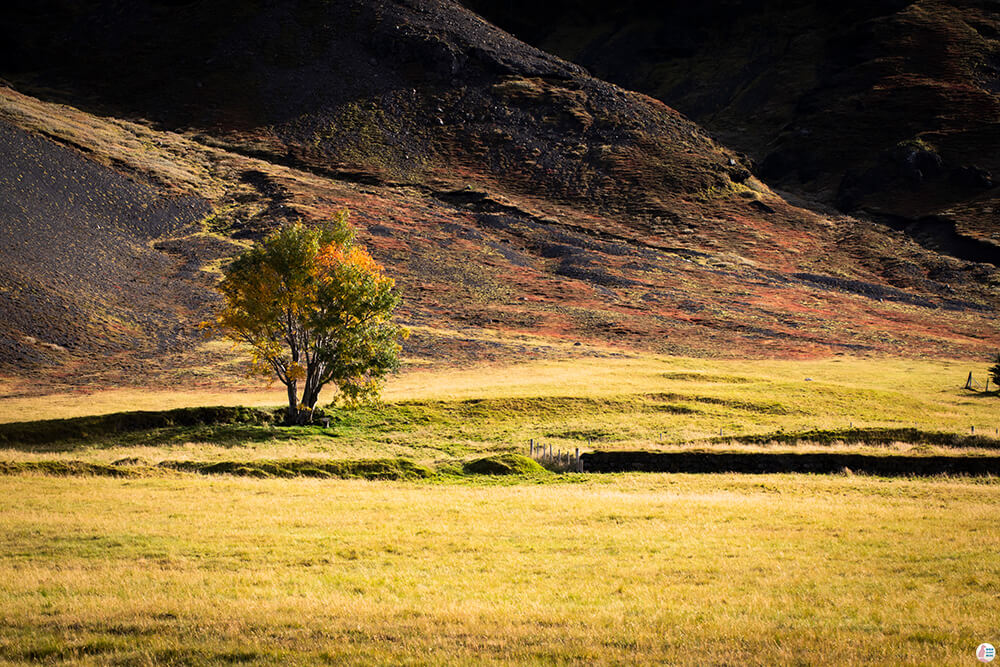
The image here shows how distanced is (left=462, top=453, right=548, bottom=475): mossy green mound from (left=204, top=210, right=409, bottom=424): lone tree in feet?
42.7

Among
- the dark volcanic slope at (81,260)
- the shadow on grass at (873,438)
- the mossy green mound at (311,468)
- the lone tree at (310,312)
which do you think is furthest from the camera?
the dark volcanic slope at (81,260)

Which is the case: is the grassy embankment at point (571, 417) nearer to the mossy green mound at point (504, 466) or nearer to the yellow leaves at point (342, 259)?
the mossy green mound at point (504, 466)

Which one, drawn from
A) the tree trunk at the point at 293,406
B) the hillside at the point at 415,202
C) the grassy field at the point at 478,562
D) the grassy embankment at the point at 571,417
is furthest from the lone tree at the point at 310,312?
the hillside at the point at 415,202

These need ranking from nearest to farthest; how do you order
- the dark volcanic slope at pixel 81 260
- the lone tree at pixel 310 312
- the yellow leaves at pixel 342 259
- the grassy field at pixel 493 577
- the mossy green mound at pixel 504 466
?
1. the grassy field at pixel 493 577
2. the mossy green mound at pixel 504 466
3. the lone tree at pixel 310 312
4. the yellow leaves at pixel 342 259
5. the dark volcanic slope at pixel 81 260

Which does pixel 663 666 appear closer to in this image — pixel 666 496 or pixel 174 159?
pixel 666 496

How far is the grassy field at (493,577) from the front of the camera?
11.2 m

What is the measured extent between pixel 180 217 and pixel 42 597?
108400mm

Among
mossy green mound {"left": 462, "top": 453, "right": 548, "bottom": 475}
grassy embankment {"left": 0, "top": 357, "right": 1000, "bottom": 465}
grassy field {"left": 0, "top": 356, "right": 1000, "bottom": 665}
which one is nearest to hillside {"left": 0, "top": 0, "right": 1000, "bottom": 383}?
grassy embankment {"left": 0, "top": 357, "right": 1000, "bottom": 465}

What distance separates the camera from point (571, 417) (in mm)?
46188

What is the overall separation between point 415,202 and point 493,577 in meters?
124

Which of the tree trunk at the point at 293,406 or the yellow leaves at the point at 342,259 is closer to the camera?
the tree trunk at the point at 293,406

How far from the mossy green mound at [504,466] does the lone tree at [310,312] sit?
42.7 feet

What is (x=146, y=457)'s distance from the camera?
33.2 metres

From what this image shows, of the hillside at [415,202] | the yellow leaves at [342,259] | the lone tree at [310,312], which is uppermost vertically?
the hillside at [415,202]
